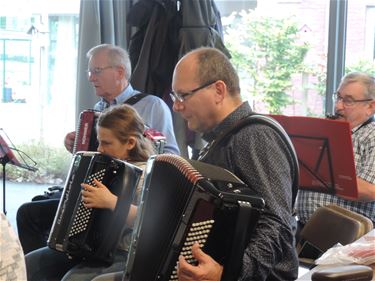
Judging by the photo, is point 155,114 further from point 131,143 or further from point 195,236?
point 195,236

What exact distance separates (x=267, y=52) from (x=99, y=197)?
1.99m

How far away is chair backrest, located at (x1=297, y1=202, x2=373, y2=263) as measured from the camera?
219 cm

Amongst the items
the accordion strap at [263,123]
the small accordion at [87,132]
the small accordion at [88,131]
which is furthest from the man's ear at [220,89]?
the small accordion at [88,131]

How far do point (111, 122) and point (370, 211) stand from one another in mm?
1227

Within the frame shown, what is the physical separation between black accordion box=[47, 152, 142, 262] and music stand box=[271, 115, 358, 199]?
28.0 inches

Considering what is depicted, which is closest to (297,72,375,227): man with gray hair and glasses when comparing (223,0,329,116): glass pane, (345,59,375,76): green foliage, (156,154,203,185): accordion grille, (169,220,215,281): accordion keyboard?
(345,59,375,76): green foliage

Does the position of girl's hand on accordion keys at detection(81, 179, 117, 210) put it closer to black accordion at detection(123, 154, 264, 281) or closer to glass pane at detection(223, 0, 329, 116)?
black accordion at detection(123, 154, 264, 281)

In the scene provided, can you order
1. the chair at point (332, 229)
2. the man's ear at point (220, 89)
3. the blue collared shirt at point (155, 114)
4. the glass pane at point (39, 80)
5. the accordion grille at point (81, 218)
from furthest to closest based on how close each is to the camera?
the glass pane at point (39, 80) → the blue collared shirt at point (155, 114) → the accordion grille at point (81, 218) → the chair at point (332, 229) → the man's ear at point (220, 89)

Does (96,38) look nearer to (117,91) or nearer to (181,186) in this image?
(117,91)

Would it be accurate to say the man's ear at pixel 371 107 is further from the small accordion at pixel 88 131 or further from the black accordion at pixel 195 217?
the black accordion at pixel 195 217

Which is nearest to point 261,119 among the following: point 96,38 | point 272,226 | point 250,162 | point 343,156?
point 250,162

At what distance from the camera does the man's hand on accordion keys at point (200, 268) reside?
1.62 metres

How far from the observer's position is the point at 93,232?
236 cm

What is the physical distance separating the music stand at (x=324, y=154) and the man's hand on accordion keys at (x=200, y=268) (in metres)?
1.06
